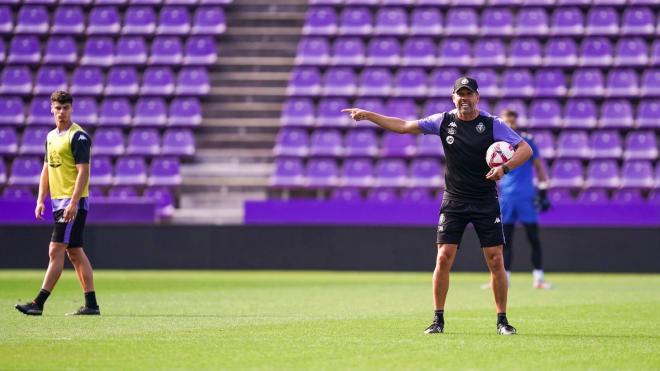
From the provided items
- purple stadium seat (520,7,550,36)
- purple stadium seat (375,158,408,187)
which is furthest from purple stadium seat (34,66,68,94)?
purple stadium seat (520,7,550,36)

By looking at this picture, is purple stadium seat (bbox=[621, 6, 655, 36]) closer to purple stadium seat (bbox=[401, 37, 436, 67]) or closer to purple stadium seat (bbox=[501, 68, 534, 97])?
purple stadium seat (bbox=[501, 68, 534, 97])

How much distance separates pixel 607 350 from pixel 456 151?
2.22 meters

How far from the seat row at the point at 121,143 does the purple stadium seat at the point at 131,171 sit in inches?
11.5

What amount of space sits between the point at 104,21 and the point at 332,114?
6990 mm

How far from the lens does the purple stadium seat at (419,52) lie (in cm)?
2706

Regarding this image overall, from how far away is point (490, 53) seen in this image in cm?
2686

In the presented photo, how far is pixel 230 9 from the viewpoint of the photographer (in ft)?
98.5

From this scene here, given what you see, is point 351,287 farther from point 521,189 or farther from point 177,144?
point 177,144

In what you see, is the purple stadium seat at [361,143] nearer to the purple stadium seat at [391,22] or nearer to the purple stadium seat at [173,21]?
the purple stadium seat at [391,22]

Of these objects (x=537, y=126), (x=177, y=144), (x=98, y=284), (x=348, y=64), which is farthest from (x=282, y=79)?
(x=98, y=284)

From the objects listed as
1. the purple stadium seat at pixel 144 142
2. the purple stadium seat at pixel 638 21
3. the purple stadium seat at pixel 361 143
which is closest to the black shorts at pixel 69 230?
the purple stadium seat at pixel 361 143

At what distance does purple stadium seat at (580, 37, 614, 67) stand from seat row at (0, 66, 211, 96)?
30.4 feet

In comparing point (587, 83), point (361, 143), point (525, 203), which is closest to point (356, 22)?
point (361, 143)

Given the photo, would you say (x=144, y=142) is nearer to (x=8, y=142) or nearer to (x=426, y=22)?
(x=8, y=142)
